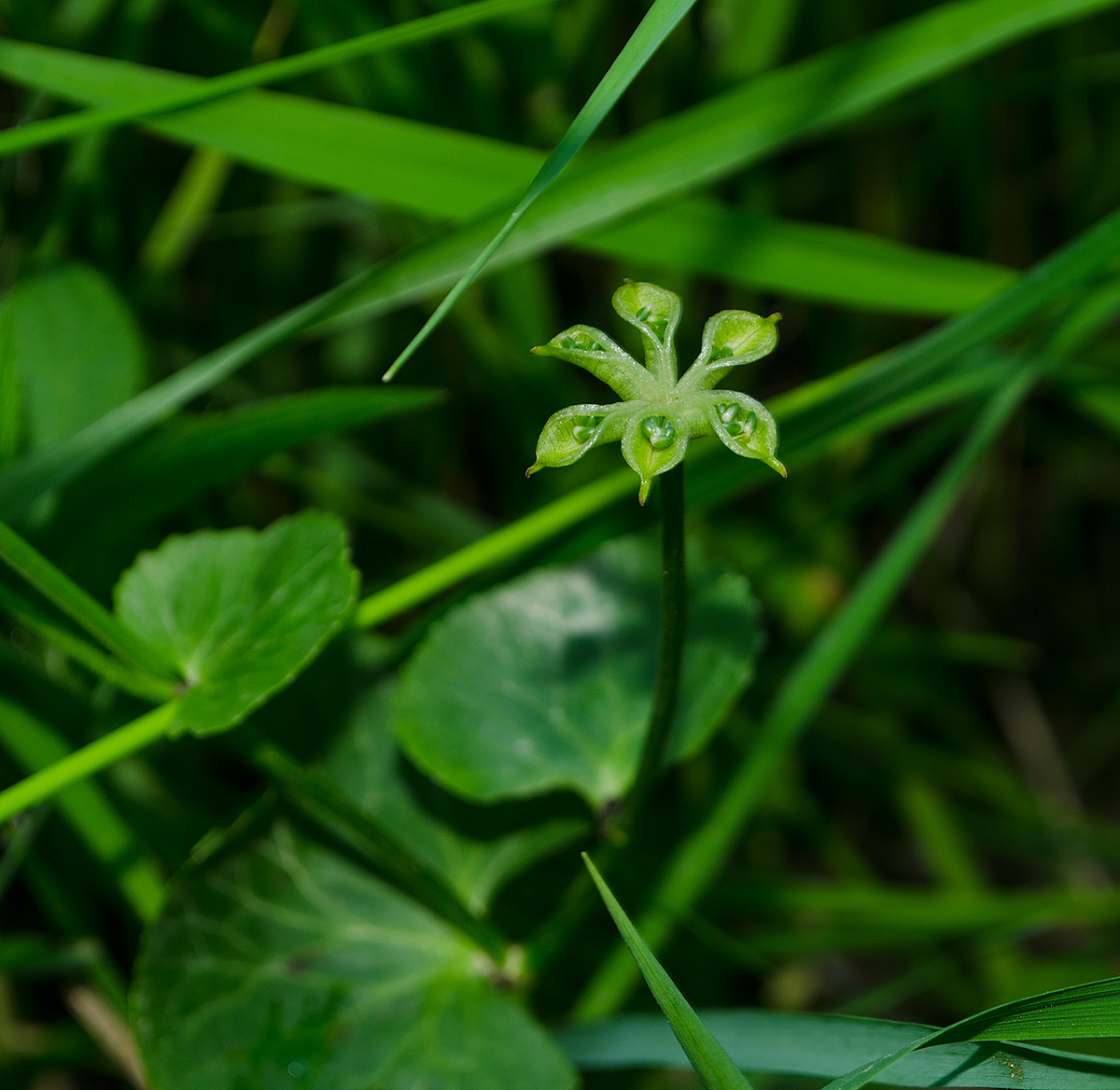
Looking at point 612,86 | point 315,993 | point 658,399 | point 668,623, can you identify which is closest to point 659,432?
point 658,399

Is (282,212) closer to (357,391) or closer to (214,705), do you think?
(357,391)

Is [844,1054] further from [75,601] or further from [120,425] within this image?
[120,425]

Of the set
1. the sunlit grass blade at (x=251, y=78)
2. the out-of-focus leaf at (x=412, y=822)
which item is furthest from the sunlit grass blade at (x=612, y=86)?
the out-of-focus leaf at (x=412, y=822)

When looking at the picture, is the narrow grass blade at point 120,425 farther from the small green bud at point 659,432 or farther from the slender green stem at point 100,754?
the small green bud at point 659,432

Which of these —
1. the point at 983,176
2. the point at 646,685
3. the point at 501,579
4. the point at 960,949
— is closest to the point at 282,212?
the point at 501,579

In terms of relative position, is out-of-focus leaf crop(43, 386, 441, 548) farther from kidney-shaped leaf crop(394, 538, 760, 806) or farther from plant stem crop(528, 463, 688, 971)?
plant stem crop(528, 463, 688, 971)

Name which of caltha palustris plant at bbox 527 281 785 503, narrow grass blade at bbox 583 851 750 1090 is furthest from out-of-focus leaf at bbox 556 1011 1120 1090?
caltha palustris plant at bbox 527 281 785 503
